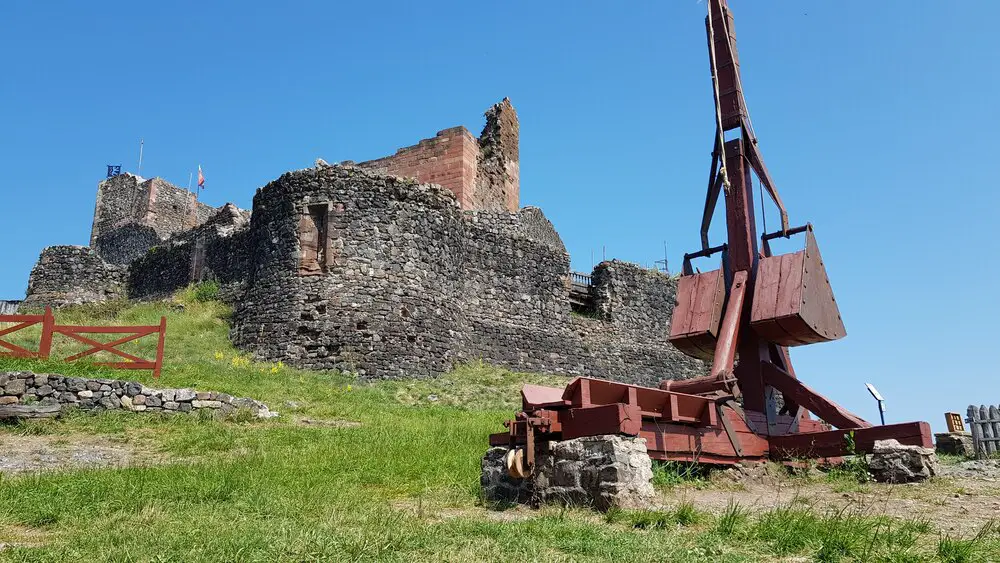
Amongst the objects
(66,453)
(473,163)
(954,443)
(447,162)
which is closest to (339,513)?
(66,453)

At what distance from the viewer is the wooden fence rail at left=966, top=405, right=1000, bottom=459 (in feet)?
41.7

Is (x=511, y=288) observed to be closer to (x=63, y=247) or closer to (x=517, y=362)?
(x=517, y=362)

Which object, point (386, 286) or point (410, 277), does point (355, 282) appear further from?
point (410, 277)

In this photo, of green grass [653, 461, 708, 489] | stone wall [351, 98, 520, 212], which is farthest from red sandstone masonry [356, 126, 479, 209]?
green grass [653, 461, 708, 489]

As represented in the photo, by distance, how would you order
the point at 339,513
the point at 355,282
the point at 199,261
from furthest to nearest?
the point at 199,261, the point at 355,282, the point at 339,513

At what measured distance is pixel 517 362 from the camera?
63.1ft

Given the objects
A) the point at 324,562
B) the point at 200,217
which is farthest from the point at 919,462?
the point at 200,217

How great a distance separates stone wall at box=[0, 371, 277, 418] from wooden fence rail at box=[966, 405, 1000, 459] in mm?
11744

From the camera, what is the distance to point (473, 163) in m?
23.7

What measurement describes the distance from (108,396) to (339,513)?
275 inches

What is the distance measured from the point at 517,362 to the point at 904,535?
15.0 meters

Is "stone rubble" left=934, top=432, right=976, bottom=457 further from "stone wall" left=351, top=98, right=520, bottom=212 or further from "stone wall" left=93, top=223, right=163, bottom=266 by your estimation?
"stone wall" left=93, top=223, right=163, bottom=266

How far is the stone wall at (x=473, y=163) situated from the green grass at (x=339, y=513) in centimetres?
1248

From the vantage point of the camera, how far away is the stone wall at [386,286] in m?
15.8
